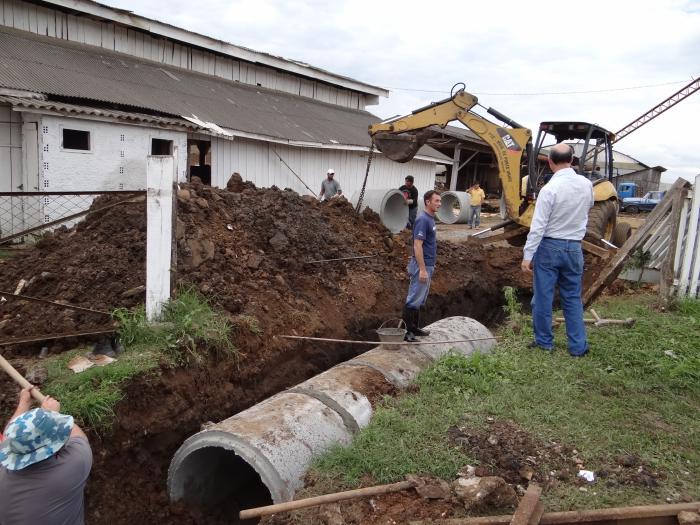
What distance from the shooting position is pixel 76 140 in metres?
10.5

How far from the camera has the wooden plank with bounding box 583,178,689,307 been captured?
23.6ft

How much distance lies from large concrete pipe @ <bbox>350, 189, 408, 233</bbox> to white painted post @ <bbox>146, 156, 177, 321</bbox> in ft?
24.9

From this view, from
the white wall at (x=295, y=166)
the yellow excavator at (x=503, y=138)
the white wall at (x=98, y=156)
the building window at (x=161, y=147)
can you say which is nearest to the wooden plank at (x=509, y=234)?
the yellow excavator at (x=503, y=138)

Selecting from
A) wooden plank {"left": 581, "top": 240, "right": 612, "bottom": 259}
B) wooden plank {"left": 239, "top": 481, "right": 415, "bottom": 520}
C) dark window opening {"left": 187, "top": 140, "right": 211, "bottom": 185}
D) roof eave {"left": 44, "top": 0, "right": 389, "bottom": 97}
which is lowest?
wooden plank {"left": 239, "top": 481, "right": 415, "bottom": 520}

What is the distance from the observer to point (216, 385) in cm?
552

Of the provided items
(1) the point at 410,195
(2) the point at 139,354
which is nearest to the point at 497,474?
(2) the point at 139,354

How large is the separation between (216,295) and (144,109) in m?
6.88

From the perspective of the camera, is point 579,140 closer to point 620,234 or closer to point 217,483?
point 620,234

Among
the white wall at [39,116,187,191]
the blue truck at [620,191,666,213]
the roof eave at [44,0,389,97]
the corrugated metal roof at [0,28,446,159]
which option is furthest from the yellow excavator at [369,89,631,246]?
the blue truck at [620,191,666,213]

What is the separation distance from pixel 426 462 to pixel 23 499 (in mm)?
2349

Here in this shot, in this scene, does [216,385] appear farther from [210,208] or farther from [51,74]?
[51,74]

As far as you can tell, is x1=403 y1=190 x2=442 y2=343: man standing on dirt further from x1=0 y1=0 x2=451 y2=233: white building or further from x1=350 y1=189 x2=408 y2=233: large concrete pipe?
x1=0 y1=0 x2=451 y2=233: white building

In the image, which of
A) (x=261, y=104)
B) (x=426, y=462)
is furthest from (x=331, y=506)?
(x=261, y=104)

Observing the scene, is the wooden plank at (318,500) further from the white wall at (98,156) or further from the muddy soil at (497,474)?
the white wall at (98,156)
